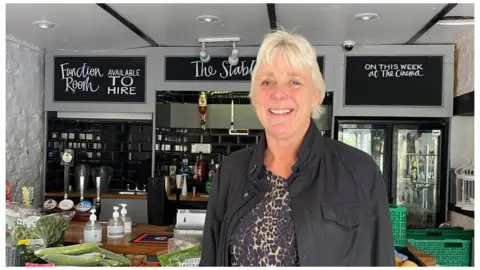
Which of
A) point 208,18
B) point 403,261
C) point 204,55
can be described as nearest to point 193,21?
point 208,18

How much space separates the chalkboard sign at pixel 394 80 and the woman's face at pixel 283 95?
4.04 meters

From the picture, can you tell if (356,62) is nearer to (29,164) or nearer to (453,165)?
(453,165)

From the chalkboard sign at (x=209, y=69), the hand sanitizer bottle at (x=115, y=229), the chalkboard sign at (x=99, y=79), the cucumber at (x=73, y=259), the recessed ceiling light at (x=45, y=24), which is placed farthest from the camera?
the chalkboard sign at (x=99, y=79)

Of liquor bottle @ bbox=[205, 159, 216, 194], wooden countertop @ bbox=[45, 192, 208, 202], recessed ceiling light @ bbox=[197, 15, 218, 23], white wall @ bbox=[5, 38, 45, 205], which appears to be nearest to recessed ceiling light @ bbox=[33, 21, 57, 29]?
white wall @ bbox=[5, 38, 45, 205]

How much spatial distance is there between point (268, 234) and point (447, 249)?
3.09 metres

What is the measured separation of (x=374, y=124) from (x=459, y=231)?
1566 mm

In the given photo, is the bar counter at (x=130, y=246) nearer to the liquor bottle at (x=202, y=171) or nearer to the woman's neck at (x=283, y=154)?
the woman's neck at (x=283, y=154)

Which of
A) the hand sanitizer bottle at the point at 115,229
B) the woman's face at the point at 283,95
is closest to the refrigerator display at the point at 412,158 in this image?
the hand sanitizer bottle at the point at 115,229

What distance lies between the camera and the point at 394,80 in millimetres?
5438

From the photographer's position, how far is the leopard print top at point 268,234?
1548mm

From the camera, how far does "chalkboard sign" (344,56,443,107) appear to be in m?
5.37

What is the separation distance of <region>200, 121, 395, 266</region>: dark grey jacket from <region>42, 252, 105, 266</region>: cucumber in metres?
0.90

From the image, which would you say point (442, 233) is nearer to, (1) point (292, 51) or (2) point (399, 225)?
(2) point (399, 225)

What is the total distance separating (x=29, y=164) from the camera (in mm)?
5676
